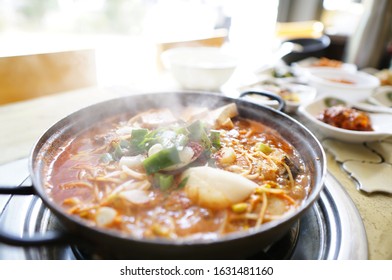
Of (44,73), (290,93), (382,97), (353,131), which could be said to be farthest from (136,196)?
(382,97)

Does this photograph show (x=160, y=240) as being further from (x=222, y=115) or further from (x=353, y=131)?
(x=353, y=131)

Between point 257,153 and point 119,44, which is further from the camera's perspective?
point 119,44

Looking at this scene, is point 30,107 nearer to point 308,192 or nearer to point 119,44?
point 119,44

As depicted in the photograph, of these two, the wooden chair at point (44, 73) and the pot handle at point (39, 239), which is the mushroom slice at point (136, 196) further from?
the wooden chair at point (44, 73)

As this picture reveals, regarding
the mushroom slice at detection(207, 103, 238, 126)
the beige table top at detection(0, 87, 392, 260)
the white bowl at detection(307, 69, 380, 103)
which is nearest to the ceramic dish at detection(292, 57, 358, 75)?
the white bowl at detection(307, 69, 380, 103)

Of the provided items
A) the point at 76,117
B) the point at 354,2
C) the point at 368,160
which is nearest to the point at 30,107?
the point at 76,117

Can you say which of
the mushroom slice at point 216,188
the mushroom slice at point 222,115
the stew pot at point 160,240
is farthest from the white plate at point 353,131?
the mushroom slice at point 216,188

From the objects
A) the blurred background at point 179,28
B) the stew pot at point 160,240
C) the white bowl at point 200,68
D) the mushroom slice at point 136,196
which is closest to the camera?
the stew pot at point 160,240
